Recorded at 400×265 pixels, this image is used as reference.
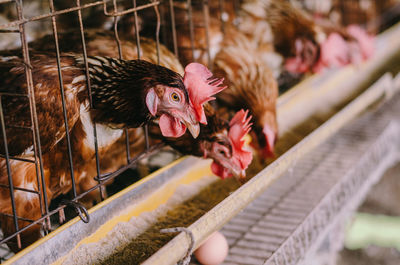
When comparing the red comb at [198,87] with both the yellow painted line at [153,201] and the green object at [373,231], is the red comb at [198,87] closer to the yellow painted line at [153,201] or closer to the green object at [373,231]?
the yellow painted line at [153,201]

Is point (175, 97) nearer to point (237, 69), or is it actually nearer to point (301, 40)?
point (237, 69)

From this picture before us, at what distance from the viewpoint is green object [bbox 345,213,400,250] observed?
2.56 meters

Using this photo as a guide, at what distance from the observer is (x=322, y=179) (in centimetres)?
179

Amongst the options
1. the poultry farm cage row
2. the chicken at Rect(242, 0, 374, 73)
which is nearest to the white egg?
the poultry farm cage row

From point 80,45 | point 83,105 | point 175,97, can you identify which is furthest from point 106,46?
point 175,97

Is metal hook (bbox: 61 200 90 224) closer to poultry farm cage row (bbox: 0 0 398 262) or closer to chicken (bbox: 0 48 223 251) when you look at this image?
poultry farm cage row (bbox: 0 0 398 262)

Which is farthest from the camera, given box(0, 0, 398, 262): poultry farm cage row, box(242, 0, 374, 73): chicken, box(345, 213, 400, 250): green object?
box(345, 213, 400, 250): green object

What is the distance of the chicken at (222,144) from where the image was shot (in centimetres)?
132

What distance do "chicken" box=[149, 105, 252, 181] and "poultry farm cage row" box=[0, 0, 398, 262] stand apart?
14 cm

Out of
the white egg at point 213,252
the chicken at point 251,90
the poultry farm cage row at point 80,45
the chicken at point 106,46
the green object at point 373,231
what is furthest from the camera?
the green object at point 373,231

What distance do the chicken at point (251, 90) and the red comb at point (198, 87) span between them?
480 millimetres

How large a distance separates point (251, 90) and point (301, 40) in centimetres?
72

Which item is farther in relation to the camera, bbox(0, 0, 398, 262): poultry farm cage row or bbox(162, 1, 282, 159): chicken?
bbox(162, 1, 282, 159): chicken

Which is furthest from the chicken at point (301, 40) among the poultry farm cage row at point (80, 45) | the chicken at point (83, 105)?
the chicken at point (83, 105)
